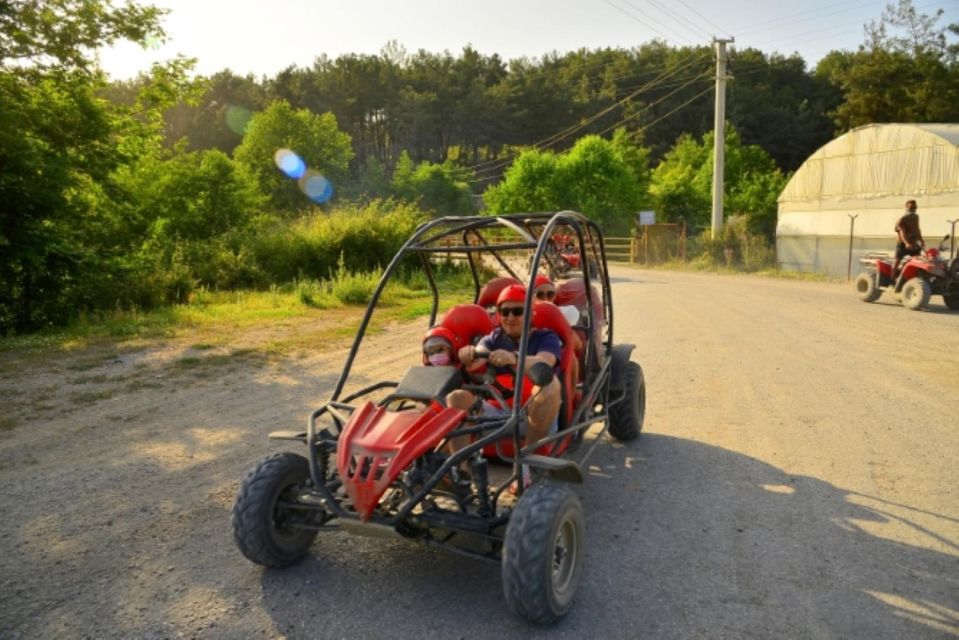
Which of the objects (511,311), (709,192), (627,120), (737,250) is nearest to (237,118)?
(627,120)

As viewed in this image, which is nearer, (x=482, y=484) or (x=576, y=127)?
(x=482, y=484)

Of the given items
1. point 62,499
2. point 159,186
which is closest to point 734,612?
point 62,499

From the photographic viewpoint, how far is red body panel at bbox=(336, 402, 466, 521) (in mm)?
3410

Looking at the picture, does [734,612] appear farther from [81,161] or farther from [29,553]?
[81,161]

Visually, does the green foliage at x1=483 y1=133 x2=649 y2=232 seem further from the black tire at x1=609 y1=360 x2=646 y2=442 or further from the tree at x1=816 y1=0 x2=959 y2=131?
the black tire at x1=609 y1=360 x2=646 y2=442

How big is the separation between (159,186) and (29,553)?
65.2 feet

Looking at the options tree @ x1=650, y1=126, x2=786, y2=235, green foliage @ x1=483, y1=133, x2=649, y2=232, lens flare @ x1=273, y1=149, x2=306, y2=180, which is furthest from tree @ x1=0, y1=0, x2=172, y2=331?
lens flare @ x1=273, y1=149, x2=306, y2=180

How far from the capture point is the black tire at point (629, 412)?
5.95m

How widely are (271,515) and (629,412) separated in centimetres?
325

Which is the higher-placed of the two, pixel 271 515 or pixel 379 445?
pixel 379 445

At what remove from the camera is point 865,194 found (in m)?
25.2

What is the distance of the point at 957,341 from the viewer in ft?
35.5

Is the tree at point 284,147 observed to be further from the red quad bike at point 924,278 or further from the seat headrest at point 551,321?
the seat headrest at point 551,321

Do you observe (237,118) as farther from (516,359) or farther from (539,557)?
(539,557)
